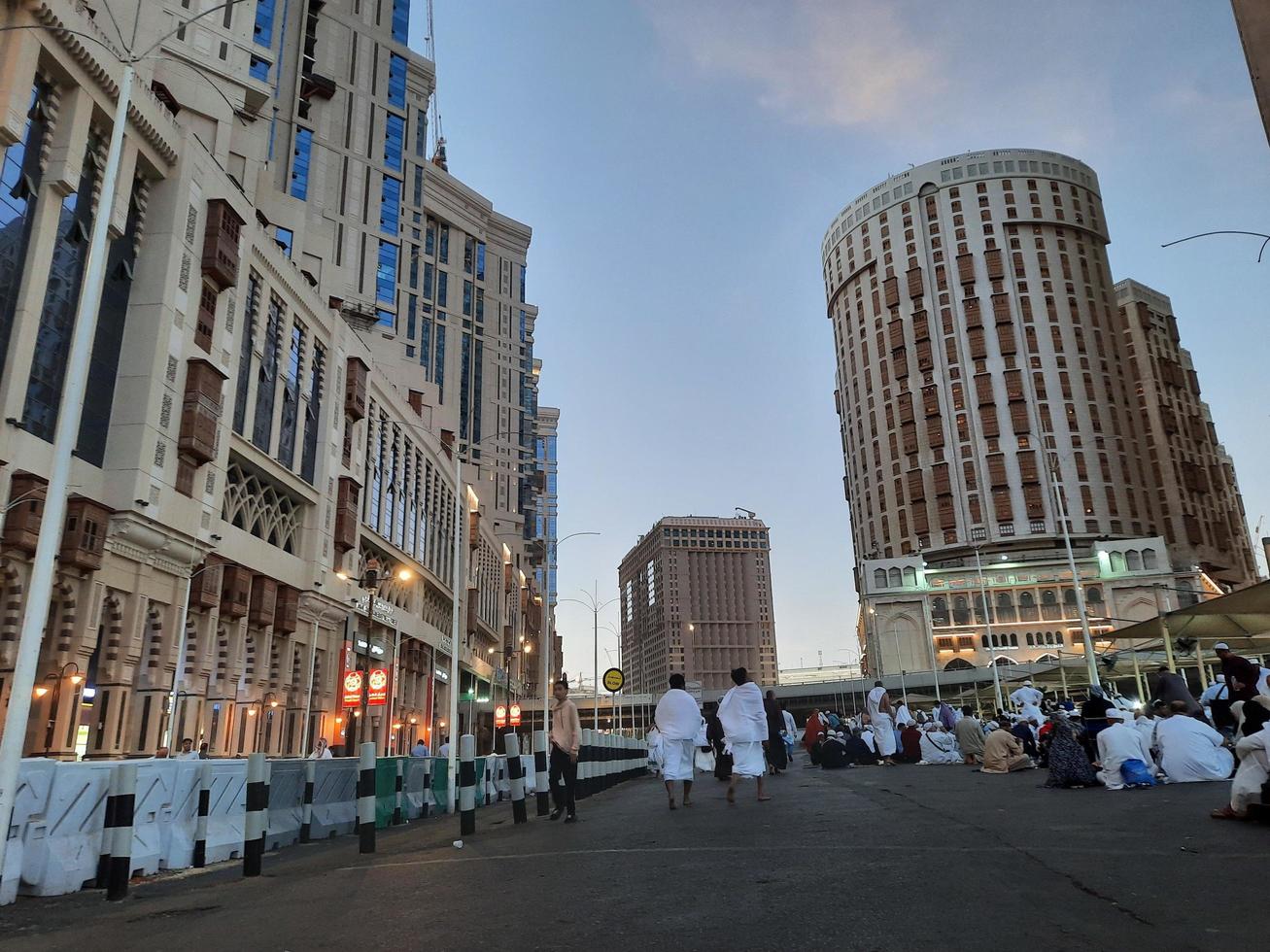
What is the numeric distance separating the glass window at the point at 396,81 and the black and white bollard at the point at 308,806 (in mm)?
63774

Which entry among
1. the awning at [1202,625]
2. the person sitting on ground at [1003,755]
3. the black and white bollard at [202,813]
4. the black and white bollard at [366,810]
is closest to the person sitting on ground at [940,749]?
the awning at [1202,625]

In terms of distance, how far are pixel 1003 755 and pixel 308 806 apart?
13.2 meters

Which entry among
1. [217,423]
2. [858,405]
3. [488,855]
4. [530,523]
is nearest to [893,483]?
[858,405]

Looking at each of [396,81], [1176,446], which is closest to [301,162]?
[396,81]

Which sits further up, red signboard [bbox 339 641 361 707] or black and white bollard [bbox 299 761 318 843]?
red signboard [bbox 339 641 361 707]

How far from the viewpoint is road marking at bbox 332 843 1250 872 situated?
235 inches

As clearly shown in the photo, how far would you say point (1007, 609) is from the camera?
84.7 metres

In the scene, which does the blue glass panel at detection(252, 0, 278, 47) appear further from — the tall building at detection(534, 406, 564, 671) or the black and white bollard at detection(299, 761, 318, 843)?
the tall building at detection(534, 406, 564, 671)

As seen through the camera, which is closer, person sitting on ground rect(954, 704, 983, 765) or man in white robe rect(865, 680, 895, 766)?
person sitting on ground rect(954, 704, 983, 765)

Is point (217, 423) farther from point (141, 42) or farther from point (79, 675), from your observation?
point (141, 42)

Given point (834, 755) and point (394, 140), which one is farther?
point (394, 140)

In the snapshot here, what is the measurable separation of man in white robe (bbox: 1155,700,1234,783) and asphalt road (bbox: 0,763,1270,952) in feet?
10.5

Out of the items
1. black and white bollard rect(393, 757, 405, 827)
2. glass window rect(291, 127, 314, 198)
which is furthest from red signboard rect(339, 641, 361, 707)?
glass window rect(291, 127, 314, 198)

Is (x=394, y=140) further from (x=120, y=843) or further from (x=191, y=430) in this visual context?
(x=120, y=843)
